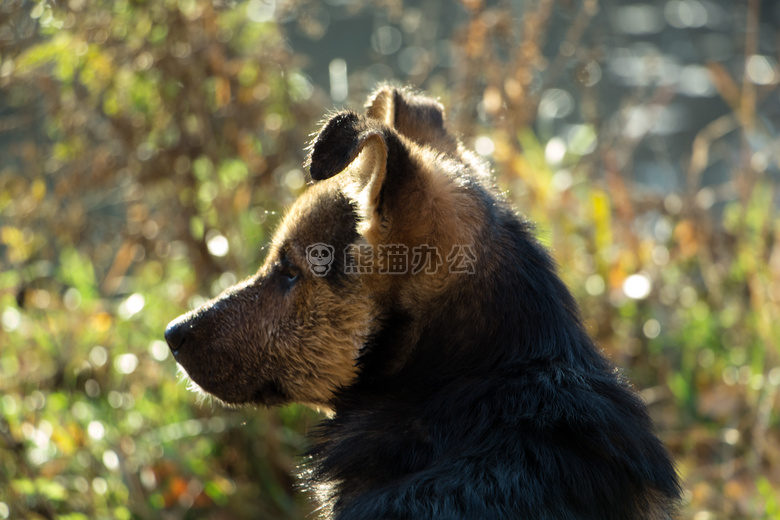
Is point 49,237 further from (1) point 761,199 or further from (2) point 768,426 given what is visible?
(1) point 761,199

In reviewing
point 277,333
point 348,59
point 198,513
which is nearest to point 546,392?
point 277,333

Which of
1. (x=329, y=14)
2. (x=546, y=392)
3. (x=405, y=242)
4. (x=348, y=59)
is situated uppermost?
(x=329, y=14)

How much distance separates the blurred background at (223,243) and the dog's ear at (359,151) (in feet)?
A: 5.41

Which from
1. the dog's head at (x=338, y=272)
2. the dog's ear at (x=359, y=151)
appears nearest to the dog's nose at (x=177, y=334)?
the dog's head at (x=338, y=272)

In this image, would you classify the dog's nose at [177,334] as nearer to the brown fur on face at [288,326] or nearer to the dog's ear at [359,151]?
the brown fur on face at [288,326]

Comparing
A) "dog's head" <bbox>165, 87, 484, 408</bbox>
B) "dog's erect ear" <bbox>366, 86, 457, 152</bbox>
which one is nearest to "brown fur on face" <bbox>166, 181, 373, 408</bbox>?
"dog's head" <bbox>165, 87, 484, 408</bbox>

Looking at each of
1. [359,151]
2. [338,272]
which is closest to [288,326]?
[338,272]

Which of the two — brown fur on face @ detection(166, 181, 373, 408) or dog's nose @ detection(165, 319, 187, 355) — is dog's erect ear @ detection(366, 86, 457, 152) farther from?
dog's nose @ detection(165, 319, 187, 355)

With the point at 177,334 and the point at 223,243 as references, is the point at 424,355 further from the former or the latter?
the point at 223,243

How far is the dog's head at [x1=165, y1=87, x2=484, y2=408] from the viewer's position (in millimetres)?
2590

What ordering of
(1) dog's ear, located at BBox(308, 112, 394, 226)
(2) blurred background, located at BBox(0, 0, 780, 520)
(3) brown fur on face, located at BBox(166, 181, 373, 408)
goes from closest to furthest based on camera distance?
(1) dog's ear, located at BBox(308, 112, 394, 226)
(3) brown fur on face, located at BBox(166, 181, 373, 408)
(2) blurred background, located at BBox(0, 0, 780, 520)

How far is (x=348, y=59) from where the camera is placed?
938 centimetres

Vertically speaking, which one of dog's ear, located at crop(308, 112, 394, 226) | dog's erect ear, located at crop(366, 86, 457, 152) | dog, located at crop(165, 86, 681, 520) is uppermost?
dog's erect ear, located at crop(366, 86, 457, 152)

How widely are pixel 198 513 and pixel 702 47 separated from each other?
10.9 m
